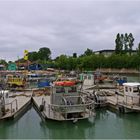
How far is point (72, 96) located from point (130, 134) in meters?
5.32

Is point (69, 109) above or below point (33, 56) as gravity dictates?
below

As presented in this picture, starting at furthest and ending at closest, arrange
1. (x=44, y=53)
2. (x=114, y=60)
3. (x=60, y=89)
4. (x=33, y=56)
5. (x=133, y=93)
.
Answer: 1. (x=44, y=53)
2. (x=33, y=56)
3. (x=114, y=60)
4. (x=133, y=93)
5. (x=60, y=89)

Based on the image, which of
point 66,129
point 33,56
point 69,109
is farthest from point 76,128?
point 33,56

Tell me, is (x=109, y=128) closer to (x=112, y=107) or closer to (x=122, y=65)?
(x=112, y=107)

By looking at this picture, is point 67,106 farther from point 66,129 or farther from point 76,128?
point 76,128

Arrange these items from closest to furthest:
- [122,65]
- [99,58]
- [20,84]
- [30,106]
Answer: [30,106] < [20,84] < [122,65] < [99,58]

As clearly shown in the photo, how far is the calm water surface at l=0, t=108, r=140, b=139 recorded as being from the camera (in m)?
19.9

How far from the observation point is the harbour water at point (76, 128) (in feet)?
64.9

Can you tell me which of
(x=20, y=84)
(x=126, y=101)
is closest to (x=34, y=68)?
(x=20, y=84)

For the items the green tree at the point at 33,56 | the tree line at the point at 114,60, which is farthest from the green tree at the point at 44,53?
the tree line at the point at 114,60

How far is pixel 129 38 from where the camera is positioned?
13500cm

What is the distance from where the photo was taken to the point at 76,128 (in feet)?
68.7

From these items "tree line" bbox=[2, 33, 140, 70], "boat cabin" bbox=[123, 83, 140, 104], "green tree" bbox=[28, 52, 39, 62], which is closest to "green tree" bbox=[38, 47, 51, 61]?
"green tree" bbox=[28, 52, 39, 62]

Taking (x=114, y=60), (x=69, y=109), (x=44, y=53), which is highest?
(x=44, y=53)
